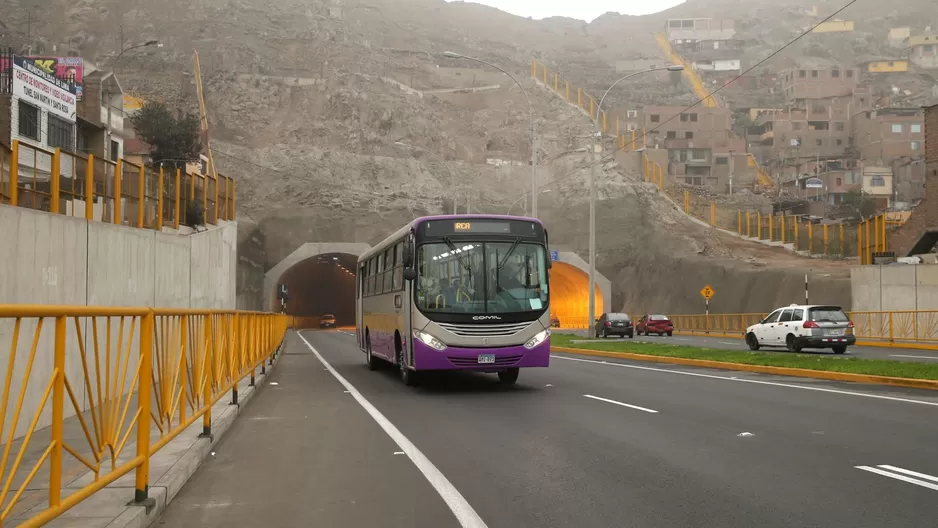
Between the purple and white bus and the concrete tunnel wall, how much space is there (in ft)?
151

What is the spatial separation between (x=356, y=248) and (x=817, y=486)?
61547mm

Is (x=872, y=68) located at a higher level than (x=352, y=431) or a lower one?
higher

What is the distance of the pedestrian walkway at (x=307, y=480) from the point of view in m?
7.09

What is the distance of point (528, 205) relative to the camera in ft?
296

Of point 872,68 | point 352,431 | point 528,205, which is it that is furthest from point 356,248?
point 872,68

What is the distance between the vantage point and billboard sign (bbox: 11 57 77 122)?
4156cm

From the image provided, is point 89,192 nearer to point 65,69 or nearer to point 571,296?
point 65,69

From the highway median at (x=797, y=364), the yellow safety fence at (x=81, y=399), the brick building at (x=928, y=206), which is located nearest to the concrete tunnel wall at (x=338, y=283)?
the brick building at (x=928, y=206)

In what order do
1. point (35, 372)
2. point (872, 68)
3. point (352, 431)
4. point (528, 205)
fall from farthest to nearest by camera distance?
point (872, 68) → point (528, 205) → point (352, 431) → point (35, 372)

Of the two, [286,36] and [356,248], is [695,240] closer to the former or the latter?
[356,248]

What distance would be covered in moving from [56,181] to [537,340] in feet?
31.1

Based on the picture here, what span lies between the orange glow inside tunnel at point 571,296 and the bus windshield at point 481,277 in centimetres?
4895

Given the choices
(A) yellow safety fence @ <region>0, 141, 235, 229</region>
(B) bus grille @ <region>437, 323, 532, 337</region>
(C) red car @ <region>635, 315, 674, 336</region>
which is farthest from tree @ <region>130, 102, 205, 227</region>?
(B) bus grille @ <region>437, 323, 532, 337</region>

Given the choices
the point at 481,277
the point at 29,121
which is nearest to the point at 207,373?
the point at 481,277
